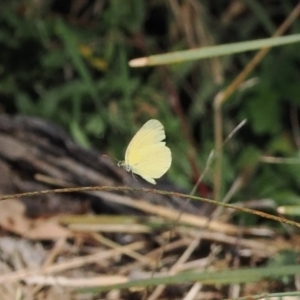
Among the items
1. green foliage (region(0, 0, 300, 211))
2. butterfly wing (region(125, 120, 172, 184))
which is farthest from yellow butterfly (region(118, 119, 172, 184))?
green foliage (region(0, 0, 300, 211))

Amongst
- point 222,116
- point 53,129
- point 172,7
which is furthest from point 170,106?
point 53,129

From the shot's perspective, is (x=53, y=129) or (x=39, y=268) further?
(x=53, y=129)

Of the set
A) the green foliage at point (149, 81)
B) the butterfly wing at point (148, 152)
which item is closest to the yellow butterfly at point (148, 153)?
the butterfly wing at point (148, 152)

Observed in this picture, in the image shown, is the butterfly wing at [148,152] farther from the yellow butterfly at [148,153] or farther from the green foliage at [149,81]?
the green foliage at [149,81]

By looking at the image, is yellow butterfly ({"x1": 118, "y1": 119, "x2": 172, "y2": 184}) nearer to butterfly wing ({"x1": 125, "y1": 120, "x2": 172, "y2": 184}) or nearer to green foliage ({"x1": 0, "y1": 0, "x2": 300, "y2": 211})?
butterfly wing ({"x1": 125, "y1": 120, "x2": 172, "y2": 184})

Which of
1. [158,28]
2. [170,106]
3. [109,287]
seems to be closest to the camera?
[109,287]

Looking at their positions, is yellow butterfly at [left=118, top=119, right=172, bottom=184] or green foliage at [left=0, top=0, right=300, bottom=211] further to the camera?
green foliage at [left=0, top=0, right=300, bottom=211]

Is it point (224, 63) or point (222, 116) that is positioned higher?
point (224, 63)

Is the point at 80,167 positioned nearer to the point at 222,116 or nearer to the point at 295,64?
the point at 222,116
